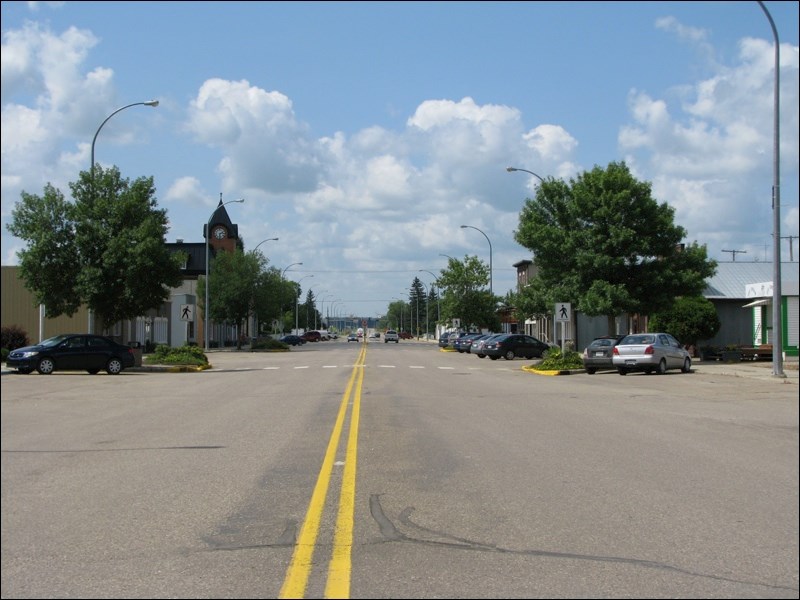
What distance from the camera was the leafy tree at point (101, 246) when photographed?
2958cm

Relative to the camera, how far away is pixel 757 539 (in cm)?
582

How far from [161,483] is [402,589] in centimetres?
400

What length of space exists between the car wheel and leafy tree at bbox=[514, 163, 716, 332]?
74.1 ft

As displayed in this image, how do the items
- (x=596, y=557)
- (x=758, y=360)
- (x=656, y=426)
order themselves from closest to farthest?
(x=596, y=557), (x=656, y=426), (x=758, y=360)

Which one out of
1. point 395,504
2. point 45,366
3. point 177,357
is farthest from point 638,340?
point 395,504

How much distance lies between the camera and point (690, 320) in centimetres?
3928

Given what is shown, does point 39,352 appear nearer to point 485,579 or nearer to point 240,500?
point 240,500

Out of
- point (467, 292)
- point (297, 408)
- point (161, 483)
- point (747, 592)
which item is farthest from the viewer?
point (467, 292)

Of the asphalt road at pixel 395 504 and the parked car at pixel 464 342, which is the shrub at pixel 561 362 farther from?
the parked car at pixel 464 342

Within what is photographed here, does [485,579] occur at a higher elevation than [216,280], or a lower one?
lower

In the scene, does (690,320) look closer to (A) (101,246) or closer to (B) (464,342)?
(B) (464,342)

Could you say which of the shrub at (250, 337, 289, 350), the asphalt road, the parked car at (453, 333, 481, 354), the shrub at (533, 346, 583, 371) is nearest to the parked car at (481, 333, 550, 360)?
the parked car at (453, 333, 481, 354)

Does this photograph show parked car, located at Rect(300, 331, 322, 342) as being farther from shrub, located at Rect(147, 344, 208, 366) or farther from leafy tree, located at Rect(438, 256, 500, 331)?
shrub, located at Rect(147, 344, 208, 366)

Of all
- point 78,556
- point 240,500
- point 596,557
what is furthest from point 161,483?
point 596,557
